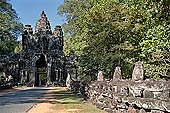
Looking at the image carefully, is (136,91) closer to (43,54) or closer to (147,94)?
(147,94)

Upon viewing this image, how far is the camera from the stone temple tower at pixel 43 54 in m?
46.2

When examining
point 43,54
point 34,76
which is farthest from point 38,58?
point 34,76

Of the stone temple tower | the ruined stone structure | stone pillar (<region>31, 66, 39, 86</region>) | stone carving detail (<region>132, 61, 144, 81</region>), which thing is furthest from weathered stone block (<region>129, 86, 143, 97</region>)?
stone pillar (<region>31, 66, 39, 86</region>)

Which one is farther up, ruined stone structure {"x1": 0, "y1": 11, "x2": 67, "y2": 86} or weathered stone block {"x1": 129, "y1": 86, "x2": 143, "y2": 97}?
ruined stone structure {"x1": 0, "y1": 11, "x2": 67, "y2": 86}

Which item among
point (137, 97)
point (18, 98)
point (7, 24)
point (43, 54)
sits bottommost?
point (18, 98)

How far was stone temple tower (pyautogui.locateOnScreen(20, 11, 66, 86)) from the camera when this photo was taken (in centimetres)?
4625

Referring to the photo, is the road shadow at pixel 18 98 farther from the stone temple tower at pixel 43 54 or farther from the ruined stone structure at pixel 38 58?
the stone temple tower at pixel 43 54

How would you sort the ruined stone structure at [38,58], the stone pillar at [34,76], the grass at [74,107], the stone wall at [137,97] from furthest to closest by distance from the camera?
the ruined stone structure at [38,58], the stone pillar at [34,76], the grass at [74,107], the stone wall at [137,97]

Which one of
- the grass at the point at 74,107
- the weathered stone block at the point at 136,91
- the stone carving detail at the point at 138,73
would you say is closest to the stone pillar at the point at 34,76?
the grass at the point at 74,107

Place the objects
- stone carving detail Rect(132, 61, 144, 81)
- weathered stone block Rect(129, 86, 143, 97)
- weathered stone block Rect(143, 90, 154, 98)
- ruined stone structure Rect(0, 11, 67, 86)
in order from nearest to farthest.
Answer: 1. weathered stone block Rect(143, 90, 154, 98)
2. weathered stone block Rect(129, 86, 143, 97)
3. stone carving detail Rect(132, 61, 144, 81)
4. ruined stone structure Rect(0, 11, 67, 86)

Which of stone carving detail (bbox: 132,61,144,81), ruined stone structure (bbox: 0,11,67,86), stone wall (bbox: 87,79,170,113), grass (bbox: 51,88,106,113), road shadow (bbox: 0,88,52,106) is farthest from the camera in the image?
ruined stone structure (bbox: 0,11,67,86)

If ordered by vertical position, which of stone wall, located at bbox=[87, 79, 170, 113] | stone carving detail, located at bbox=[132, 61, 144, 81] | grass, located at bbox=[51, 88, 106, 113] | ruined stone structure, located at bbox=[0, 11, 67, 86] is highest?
ruined stone structure, located at bbox=[0, 11, 67, 86]

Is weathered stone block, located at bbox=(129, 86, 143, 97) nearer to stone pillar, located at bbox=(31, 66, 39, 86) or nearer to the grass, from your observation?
the grass

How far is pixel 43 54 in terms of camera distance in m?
47.9
